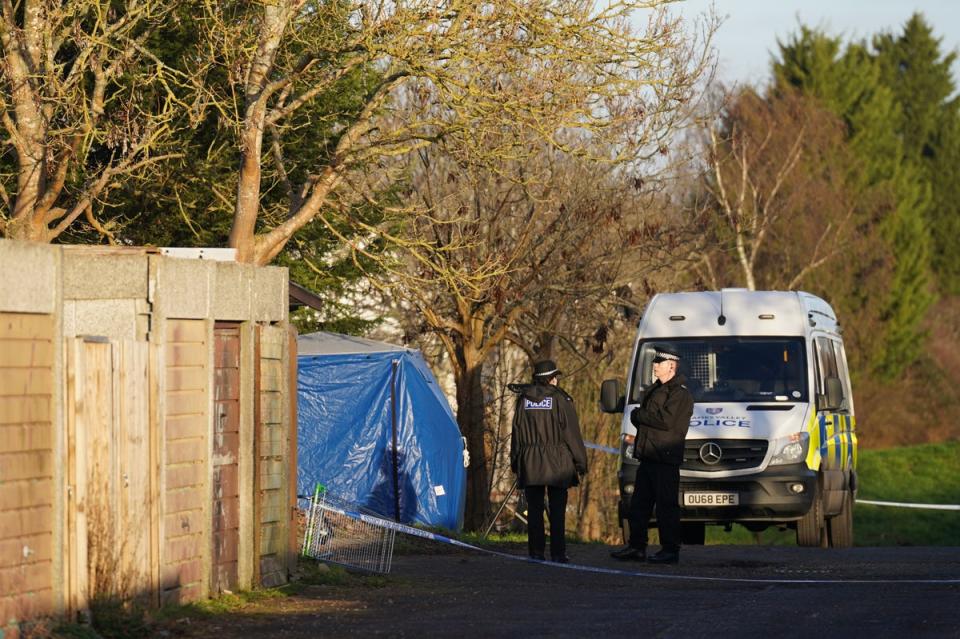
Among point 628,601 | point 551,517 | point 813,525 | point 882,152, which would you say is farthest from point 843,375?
point 882,152

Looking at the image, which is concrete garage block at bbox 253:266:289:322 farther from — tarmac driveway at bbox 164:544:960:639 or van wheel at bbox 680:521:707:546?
van wheel at bbox 680:521:707:546

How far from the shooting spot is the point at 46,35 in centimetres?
1544

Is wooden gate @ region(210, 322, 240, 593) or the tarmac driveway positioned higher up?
wooden gate @ region(210, 322, 240, 593)

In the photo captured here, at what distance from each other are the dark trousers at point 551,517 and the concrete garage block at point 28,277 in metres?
6.26

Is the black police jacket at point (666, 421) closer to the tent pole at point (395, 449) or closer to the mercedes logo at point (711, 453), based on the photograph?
the mercedes logo at point (711, 453)

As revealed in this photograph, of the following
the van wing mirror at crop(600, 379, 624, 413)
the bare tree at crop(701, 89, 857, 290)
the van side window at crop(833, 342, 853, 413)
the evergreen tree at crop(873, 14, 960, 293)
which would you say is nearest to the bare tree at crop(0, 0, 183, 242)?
the van wing mirror at crop(600, 379, 624, 413)

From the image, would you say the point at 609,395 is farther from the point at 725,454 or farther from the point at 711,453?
the point at 725,454

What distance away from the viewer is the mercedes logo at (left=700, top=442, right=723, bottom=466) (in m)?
15.7

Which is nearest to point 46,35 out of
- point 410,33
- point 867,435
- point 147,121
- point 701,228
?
point 147,121

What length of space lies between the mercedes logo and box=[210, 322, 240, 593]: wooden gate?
21.0 ft

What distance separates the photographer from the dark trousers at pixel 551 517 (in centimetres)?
1376

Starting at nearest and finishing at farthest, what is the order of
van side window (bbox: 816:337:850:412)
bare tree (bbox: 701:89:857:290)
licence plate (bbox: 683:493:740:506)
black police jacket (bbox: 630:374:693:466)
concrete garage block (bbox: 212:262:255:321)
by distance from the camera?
1. concrete garage block (bbox: 212:262:255:321)
2. black police jacket (bbox: 630:374:693:466)
3. licence plate (bbox: 683:493:740:506)
4. van side window (bbox: 816:337:850:412)
5. bare tree (bbox: 701:89:857:290)

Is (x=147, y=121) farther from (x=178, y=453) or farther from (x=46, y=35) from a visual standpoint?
(x=178, y=453)

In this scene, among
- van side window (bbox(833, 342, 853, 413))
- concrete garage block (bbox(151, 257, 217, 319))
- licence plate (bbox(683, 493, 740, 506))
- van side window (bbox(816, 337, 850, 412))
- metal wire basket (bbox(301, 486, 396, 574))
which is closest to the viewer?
concrete garage block (bbox(151, 257, 217, 319))
